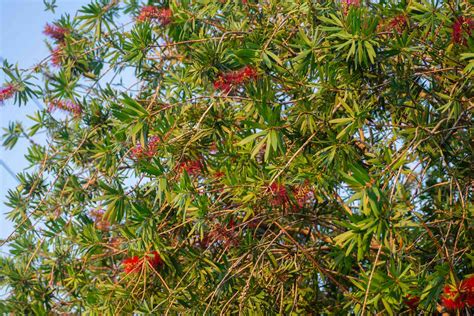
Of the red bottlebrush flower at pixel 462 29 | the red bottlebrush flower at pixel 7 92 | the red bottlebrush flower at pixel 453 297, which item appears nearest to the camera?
the red bottlebrush flower at pixel 453 297

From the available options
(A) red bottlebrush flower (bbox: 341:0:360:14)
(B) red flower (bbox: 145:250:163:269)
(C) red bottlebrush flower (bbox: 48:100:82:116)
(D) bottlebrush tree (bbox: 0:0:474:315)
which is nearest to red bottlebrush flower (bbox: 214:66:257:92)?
(D) bottlebrush tree (bbox: 0:0:474:315)

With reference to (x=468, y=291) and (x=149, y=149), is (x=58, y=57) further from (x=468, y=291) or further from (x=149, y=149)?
(x=468, y=291)

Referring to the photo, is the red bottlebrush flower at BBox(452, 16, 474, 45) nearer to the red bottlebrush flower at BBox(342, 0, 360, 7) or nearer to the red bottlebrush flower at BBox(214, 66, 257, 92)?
the red bottlebrush flower at BBox(342, 0, 360, 7)

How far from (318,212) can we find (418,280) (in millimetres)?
1017

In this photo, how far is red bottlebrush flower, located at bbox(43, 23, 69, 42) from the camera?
4.81 metres

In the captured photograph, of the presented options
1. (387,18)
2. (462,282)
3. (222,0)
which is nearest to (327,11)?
(387,18)

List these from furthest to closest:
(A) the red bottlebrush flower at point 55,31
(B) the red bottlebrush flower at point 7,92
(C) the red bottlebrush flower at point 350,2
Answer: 1. (A) the red bottlebrush flower at point 55,31
2. (B) the red bottlebrush flower at point 7,92
3. (C) the red bottlebrush flower at point 350,2

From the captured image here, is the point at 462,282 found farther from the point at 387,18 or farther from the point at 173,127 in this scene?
the point at 173,127

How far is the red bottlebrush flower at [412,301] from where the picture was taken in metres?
3.39

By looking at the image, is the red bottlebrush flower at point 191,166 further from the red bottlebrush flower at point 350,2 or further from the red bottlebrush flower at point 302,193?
the red bottlebrush flower at point 350,2

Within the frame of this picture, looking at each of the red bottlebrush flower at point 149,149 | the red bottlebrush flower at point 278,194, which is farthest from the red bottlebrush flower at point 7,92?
the red bottlebrush flower at point 278,194

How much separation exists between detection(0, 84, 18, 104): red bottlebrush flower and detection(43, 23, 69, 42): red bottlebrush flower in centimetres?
65

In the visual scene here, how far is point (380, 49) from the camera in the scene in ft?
11.2

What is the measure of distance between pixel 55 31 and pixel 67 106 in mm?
570
